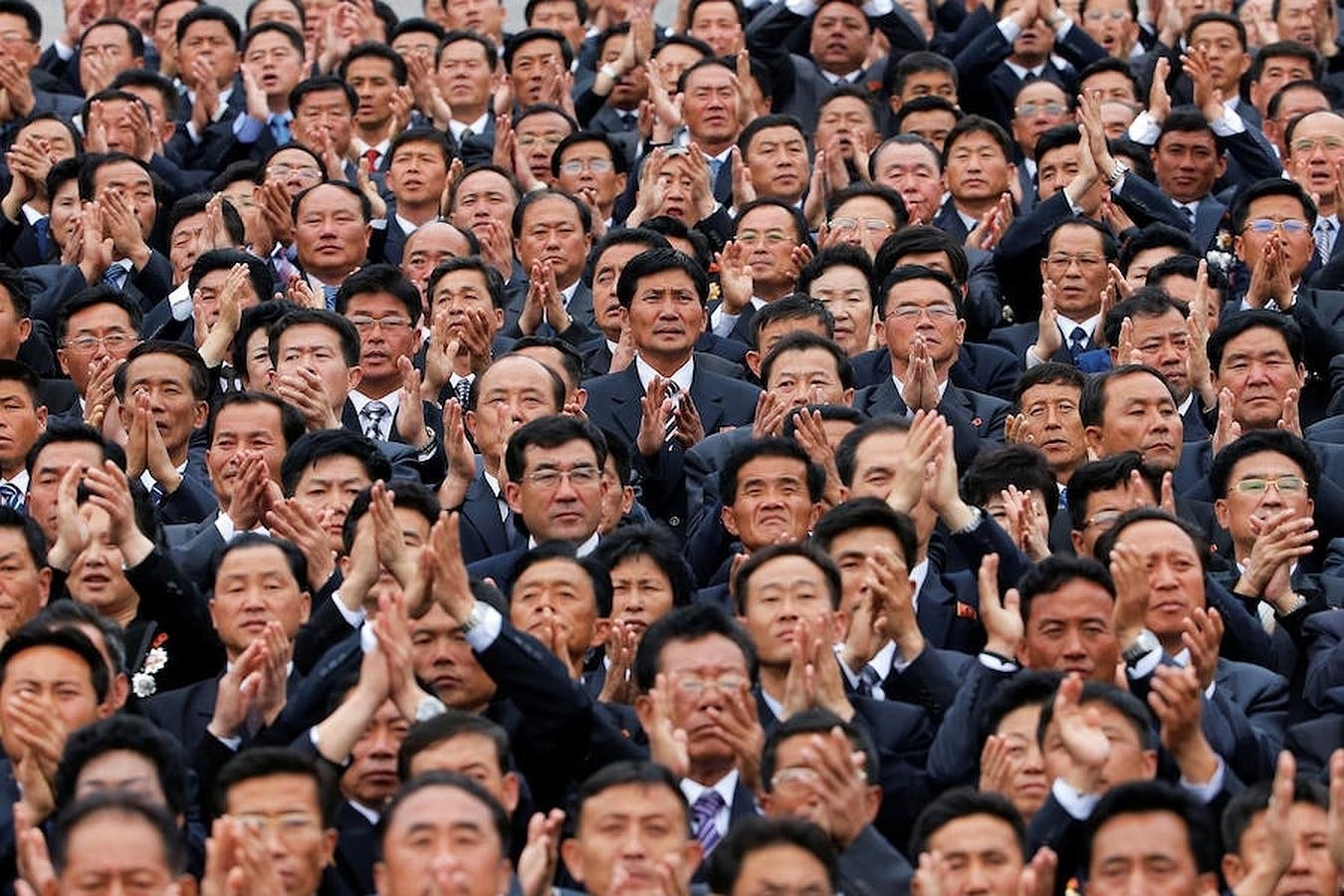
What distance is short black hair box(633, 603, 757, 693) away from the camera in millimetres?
8078

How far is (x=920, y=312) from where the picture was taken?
10.7 meters

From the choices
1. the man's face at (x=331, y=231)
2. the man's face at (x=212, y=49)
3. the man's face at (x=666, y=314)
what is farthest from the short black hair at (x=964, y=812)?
the man's face at (x=212, y=49)

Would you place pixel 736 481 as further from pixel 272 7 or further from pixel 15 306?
pixel 272 7

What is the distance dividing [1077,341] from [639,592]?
117 inches

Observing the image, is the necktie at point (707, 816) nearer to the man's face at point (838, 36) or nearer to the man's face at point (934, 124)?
the man's face at point (934, 124)

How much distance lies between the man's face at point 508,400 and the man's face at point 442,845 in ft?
9.27

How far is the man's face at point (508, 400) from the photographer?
32.4 ft

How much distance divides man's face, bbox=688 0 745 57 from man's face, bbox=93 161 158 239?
2.78m

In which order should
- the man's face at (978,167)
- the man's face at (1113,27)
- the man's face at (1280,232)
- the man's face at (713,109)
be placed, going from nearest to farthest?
the man's face at (1280,232), the man's face at (978,167), the man's face at (713,109), the man's face at (1113,27)

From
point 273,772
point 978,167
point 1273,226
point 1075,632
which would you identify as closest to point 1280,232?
point 1273,226

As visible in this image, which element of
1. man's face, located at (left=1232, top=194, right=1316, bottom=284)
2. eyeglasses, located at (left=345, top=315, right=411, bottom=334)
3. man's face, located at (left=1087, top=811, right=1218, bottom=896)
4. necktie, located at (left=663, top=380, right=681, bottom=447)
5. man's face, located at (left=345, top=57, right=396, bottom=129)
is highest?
man's face, located at (left=345, top=57, right=396, bottom=129)

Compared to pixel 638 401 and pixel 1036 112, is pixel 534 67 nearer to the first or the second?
pixel 1036 112

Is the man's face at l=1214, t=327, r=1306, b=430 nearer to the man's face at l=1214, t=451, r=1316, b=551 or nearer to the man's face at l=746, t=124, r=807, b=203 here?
the man's face at l=1214, t=451, r=1316, b=551

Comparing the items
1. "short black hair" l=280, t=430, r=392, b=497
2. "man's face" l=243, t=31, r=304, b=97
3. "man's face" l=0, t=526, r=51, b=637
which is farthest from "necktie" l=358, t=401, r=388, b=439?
"man's face" l=243, t=31, r=304, b=97
